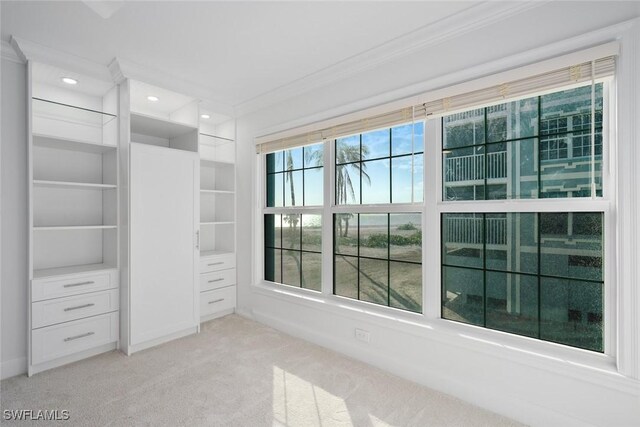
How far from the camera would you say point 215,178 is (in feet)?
13.4

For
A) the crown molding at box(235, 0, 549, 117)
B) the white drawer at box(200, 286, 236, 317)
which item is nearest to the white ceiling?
the crown molding at box(235, 0, 549, 117)

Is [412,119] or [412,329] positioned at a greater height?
[412,119]

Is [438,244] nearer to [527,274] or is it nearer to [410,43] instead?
[527,274]

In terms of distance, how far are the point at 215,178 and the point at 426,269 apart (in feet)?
9.68

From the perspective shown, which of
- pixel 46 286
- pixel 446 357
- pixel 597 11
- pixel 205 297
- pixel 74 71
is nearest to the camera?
pixel 597 11

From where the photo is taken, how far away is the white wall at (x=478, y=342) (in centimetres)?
165

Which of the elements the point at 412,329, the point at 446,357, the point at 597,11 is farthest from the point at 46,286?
the point at 597,11

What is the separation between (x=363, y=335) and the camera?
2.59 metres

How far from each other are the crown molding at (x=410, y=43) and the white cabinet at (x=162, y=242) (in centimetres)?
134

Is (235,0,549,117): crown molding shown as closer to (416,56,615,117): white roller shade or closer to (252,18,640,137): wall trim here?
(252,18,640,137): wall trim

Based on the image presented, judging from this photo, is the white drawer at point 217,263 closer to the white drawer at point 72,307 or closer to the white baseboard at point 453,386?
the white drawer at point 72,307

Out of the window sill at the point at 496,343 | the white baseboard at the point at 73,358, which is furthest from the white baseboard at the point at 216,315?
the window sill at the point at 496,343

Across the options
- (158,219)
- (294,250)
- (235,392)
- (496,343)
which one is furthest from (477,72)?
(158,219)

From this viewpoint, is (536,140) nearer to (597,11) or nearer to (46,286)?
(597,11)
